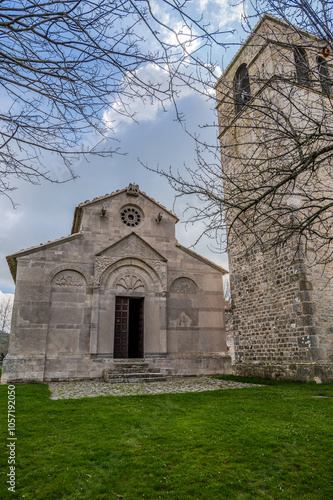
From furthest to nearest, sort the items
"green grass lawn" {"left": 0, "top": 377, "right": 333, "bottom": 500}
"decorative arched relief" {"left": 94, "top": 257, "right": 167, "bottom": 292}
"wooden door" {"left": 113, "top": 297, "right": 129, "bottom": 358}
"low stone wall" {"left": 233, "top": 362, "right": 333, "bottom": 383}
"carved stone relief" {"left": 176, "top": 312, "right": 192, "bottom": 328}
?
"carved stone relief" {"left": 176, "top": 312, "right": 192, "bottom": 328} < "decorative arched relief" {"left": 94, "top": 257, "right": 167, "bottom": 292} < "wooden door" {"left": 113, "top": 297, "right": 129, "bottom": 358} < "low stone wall" {"left": 233, "top": 362, "right": 333, "bottom": 383} < "green grass lawn" {"left": 0, "top": 377, "right": 333, "bottom": 500}

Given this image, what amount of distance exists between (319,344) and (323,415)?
487 cm

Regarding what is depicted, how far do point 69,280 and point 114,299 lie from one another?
6.71ft

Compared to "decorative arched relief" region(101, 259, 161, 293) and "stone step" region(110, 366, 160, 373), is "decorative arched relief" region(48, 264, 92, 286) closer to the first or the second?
"decorative arched relief" region(101, 259, 161, 293)

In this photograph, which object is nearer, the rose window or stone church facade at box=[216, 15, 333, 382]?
stone church facade at box=[216, 15, 333, 382]

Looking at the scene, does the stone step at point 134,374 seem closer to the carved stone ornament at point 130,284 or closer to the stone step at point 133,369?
the stone step at point 133,369

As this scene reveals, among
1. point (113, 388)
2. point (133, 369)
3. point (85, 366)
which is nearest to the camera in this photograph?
point (113, 388)

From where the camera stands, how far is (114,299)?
46.9ft

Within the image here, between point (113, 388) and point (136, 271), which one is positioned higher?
point (136, 271)

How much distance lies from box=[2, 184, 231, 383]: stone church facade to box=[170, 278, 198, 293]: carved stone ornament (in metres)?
0.05

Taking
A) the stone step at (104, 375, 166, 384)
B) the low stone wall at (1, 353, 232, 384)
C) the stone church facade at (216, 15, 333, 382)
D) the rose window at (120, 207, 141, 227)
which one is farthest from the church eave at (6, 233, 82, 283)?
the stone church facade at (216, 15, 333, 382)

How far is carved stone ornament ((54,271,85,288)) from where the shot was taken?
1377cm

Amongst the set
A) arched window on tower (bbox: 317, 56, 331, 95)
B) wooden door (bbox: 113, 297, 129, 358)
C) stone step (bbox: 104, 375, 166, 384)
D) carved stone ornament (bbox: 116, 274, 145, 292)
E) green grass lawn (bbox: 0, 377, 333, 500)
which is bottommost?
green grass lawn (bbox: 0, 377, 333, 500)

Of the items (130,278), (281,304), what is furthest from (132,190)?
(281,304)

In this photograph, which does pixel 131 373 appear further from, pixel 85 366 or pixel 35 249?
pixel 35 249
